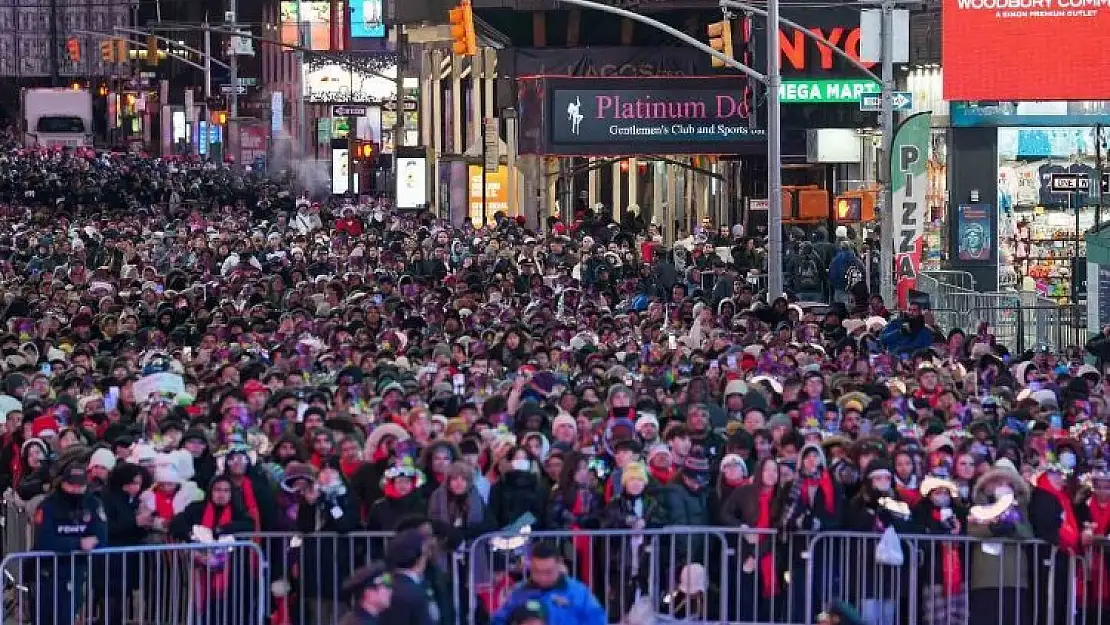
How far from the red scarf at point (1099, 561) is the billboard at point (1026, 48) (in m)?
23.4

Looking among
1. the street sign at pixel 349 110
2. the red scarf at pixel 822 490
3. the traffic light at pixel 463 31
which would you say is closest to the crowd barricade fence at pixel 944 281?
the traffic light at pixel 463 31

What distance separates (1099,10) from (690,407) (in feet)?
69.9

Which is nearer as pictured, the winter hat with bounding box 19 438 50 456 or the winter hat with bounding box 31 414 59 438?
the winter hat with bounding box 19 438 50 456

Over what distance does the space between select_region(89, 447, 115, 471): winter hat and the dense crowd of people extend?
0.10 ft

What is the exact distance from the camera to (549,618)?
11312mm

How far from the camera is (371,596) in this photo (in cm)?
1099

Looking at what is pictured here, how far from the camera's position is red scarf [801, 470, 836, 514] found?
1527 centimetres

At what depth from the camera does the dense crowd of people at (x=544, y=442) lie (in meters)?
14.9

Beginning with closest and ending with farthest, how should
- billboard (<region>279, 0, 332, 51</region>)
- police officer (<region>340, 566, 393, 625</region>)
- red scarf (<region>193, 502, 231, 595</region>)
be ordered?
police officer (<region>340, 566, 393, 625</region>), red scarf (<region>193, 502, 231, 595</region>), billboard (<region>279, 0, 332, 51</region>)

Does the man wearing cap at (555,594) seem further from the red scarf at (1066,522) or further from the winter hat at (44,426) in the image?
the winter hat at (44,426)

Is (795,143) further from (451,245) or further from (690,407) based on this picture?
(690,407)

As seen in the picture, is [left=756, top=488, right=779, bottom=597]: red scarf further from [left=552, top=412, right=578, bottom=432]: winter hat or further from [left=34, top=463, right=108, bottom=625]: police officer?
[left=34, top=463, right=108, bottom=625]: police officer

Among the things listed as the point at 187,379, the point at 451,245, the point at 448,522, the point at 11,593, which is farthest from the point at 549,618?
the point at 451,245

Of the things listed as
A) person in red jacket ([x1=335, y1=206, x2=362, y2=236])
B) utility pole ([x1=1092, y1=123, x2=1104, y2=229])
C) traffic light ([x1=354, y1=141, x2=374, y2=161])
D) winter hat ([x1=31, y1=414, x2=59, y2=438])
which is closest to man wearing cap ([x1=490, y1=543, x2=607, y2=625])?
winter hat ([x1=31, y1=414, x2=59, y2=438])
